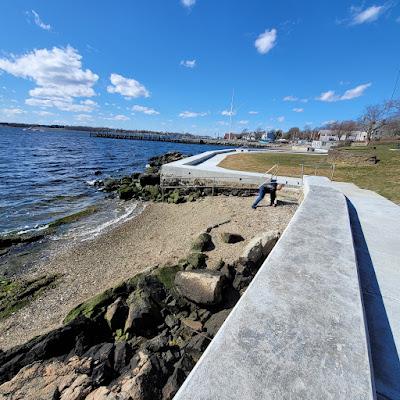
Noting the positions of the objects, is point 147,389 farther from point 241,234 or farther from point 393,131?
point 393,131

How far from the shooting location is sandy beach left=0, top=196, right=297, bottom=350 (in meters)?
5.80

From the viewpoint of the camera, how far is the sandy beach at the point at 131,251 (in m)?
5.80

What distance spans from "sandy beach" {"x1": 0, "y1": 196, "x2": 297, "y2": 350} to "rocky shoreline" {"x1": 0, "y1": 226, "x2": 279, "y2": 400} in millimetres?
917

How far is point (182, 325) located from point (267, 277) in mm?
2231

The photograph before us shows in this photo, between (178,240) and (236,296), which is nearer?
(236,296)

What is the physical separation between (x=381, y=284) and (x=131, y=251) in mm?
7026

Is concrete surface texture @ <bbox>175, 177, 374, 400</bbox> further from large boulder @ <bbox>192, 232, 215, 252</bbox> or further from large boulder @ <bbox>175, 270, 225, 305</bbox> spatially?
large boulder @ <bbox>192, 232, 215, 252</bbox>

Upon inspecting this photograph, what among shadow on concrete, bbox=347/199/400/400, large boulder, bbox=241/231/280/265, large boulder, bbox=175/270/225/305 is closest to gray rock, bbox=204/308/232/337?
large boulder, bbox=175/270/225/305

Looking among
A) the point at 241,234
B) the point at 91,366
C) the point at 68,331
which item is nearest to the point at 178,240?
the point at 241,234

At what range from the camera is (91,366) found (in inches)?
142

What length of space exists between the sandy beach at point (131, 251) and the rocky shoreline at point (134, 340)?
0.92 meters

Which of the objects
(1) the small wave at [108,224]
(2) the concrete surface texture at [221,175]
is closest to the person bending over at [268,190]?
(2) the concrete surface texture at [221,175]

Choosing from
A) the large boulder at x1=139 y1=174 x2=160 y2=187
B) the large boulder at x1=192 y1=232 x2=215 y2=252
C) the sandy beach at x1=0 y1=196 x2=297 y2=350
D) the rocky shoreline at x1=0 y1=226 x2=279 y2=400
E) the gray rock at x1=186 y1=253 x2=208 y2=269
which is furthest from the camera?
the large boulder at x1=139 y1=174 x2=160 y2=187

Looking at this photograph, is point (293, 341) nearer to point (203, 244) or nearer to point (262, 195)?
point (203, 244)
